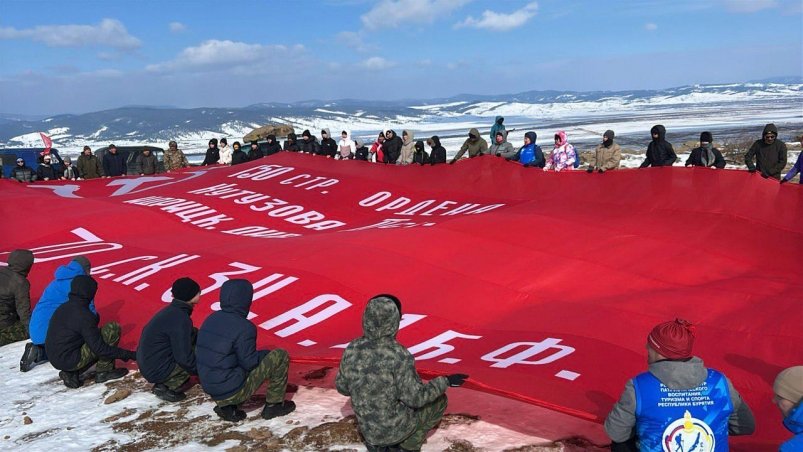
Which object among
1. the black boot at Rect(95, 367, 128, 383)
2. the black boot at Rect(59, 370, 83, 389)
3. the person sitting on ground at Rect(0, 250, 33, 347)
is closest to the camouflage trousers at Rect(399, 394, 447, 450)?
the black boot at Rect(95, 367, 128, 383)

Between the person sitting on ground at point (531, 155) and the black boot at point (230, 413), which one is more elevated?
the person sitting on ground at point (531, 155)

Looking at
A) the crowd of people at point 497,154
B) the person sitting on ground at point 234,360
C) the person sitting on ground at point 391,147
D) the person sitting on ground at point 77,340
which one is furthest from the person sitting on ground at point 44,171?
the person sitting on ground at point 234,360

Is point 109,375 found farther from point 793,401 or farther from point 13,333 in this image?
point 793,401

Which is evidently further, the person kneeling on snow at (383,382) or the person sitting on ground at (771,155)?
the person sitting on ground at (771,155)

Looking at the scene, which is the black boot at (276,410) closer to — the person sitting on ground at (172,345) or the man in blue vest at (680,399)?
the person sitting on ground at (172,345)

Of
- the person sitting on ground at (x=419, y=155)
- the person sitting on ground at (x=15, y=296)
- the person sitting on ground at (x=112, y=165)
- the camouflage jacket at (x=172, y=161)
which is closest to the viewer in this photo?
the person sitting on ground at (x=15, y=296)

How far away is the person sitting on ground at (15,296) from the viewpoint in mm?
6930

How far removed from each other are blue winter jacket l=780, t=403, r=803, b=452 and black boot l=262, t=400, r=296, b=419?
3.42 m

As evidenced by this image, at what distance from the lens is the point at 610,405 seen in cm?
415

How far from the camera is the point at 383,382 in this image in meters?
3.81

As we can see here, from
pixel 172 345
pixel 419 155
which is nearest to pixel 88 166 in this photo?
pixel 419 155

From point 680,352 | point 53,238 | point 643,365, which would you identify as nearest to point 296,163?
point 53,238

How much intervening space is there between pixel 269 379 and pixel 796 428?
3.55 meters

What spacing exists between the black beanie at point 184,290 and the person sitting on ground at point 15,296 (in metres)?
3.06
